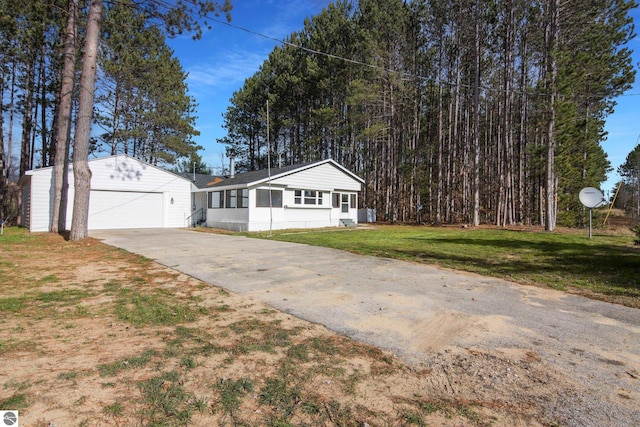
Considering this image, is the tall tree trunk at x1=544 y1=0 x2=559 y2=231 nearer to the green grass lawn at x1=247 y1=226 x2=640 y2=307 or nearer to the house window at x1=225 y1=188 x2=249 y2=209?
the green grass lawn at x1=247 y1=226 x2=640 y2=307

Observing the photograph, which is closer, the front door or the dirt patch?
the dirt patch

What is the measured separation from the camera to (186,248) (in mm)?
9984

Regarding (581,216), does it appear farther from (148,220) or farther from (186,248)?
(148,220)

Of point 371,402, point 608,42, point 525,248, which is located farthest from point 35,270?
point 608,42

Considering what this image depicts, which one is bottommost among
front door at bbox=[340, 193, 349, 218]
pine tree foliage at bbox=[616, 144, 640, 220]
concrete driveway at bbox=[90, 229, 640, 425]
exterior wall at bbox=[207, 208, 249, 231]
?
concrete driveway at bbox=[90, 229, 640, 425]

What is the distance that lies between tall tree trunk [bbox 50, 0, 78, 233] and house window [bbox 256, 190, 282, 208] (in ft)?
27.5

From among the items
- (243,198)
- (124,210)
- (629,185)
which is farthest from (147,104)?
(629,185)

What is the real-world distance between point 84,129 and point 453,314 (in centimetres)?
1258

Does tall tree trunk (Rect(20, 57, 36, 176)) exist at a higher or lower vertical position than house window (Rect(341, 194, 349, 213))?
higher

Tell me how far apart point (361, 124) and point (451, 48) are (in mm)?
7982

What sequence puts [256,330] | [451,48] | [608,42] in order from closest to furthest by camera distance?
[256,330] → [608,42] → [451,48]

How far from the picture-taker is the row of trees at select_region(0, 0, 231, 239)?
11156mm

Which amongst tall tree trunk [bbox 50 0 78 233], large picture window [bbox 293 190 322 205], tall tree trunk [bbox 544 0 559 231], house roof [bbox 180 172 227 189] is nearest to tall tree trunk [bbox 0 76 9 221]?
tall tree trunk [bbox 50 0 78 233]

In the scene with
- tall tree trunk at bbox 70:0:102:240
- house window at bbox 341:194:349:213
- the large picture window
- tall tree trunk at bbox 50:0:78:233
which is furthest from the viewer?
house window at bbox 341:194:349:213
